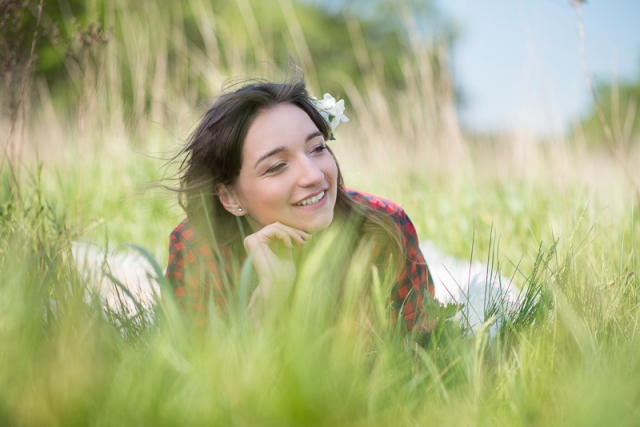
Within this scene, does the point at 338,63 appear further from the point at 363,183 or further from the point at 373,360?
the point at 373,360

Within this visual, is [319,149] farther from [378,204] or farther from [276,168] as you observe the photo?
[378,204]

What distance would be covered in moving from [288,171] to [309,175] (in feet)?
0.21

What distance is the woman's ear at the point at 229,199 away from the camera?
5.35 ft

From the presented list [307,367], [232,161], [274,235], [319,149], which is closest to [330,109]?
[319,149]

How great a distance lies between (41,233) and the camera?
1.69 m

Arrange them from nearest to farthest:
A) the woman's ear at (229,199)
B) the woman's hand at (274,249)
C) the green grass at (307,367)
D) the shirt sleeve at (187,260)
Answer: the green grass at (307,367), the woman's hand at (274,249), the shirt sleeve at (187,260), the woman's ear at (229,199)

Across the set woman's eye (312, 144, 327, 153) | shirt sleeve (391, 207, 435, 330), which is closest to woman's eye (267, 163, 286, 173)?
woman's eye (312, 144, 327, 153)

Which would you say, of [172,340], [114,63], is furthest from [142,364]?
[114,63]

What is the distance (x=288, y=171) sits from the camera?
147 centimetres

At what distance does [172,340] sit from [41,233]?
1.00 metres

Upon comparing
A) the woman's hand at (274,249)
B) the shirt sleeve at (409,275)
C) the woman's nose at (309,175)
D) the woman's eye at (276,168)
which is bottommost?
the shirt sleeve at (409,275)

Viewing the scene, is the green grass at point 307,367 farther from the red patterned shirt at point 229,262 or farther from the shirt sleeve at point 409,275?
the shirt sleeve at point 409,275

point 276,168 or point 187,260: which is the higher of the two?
point 276,168

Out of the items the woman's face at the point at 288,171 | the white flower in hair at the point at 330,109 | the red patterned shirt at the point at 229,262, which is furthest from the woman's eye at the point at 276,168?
the white flower in hair at the point at 330,109
